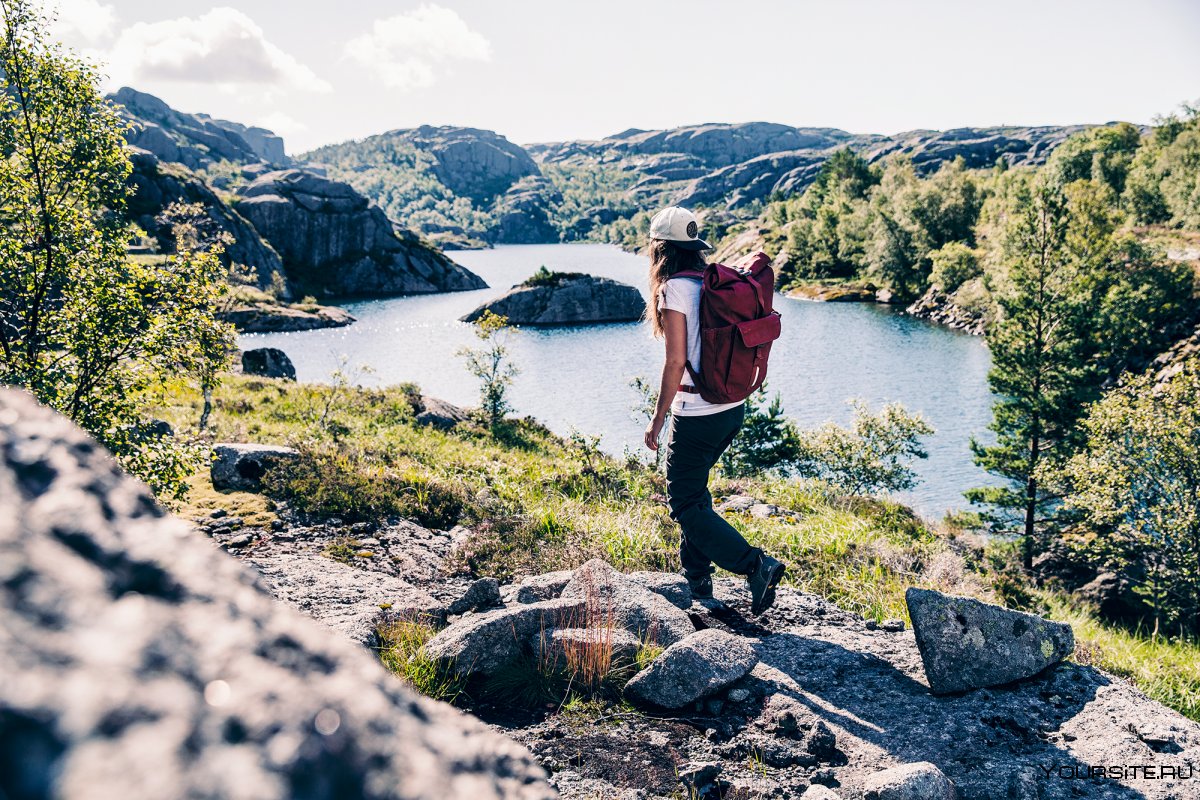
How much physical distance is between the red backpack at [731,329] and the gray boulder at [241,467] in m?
6.78

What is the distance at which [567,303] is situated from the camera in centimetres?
6325

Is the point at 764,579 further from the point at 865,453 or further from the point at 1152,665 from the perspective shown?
the point at 865,453

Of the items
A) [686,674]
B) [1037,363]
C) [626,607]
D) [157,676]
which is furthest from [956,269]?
[157,676]

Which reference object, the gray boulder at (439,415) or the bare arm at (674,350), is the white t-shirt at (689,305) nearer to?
the bare arm at (674,350)

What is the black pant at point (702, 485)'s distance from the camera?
575cm

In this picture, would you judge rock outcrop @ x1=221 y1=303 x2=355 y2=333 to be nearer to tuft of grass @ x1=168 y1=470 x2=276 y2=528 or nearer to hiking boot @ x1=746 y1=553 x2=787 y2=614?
tuft of grass @ x1=168 y1=470 x2=276 y2=528

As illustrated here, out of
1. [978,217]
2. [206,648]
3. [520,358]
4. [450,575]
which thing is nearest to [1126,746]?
[206,648]

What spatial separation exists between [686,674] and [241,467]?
7367 millimetres

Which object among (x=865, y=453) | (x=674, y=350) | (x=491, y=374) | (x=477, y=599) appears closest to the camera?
(x=674, y=350)

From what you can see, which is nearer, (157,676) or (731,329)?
(157,676)

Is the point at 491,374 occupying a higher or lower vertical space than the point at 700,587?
lower

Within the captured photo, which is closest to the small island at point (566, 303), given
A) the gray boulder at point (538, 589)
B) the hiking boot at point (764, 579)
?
the gray boulder at point (538, 589)

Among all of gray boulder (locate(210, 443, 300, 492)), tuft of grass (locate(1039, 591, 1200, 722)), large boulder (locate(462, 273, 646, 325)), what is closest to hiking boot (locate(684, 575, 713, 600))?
tuft of grass (locate(1039, 591, 1200, 722))

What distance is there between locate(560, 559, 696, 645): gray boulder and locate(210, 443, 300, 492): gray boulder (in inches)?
222
